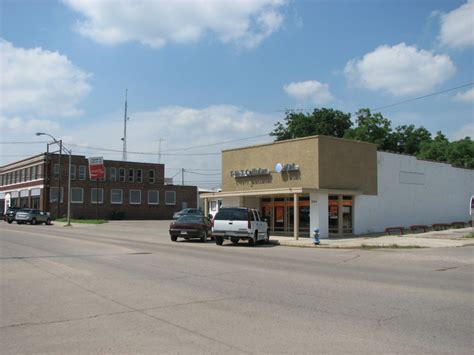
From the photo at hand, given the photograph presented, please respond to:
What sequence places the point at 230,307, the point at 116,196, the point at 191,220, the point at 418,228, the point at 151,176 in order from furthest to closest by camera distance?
the point at 151,176 → the point at 116,196 → the point at 418,228 → the point at 191,220 → the point at 230,307

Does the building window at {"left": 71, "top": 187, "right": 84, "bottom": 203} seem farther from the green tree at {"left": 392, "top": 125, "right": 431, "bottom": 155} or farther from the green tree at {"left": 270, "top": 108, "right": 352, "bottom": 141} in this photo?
the green tree at {"left": 392, "top": 125, "right": 431, "bottom": 155}

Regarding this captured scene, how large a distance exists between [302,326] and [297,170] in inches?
940

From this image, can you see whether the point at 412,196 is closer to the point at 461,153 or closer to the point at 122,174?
the point at 461,153

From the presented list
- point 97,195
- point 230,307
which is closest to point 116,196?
point 97,195

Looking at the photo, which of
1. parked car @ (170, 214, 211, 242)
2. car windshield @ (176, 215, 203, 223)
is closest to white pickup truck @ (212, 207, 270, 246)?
parked car @ (170, 214, 211, 242)

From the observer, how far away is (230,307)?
28.4 ft

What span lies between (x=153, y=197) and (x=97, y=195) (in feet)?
30.3

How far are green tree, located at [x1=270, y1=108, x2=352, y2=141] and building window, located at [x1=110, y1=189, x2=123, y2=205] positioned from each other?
24.1m

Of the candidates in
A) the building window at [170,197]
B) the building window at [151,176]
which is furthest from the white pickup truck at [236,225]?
the building window at [170,197]

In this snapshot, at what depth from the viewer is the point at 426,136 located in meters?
69.4

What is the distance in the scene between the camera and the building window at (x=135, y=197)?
227ft

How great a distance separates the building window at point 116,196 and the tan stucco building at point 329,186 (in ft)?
106

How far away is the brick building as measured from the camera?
2464 inches

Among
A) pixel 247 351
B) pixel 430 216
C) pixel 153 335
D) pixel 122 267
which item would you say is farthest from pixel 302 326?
pixel 430 216
